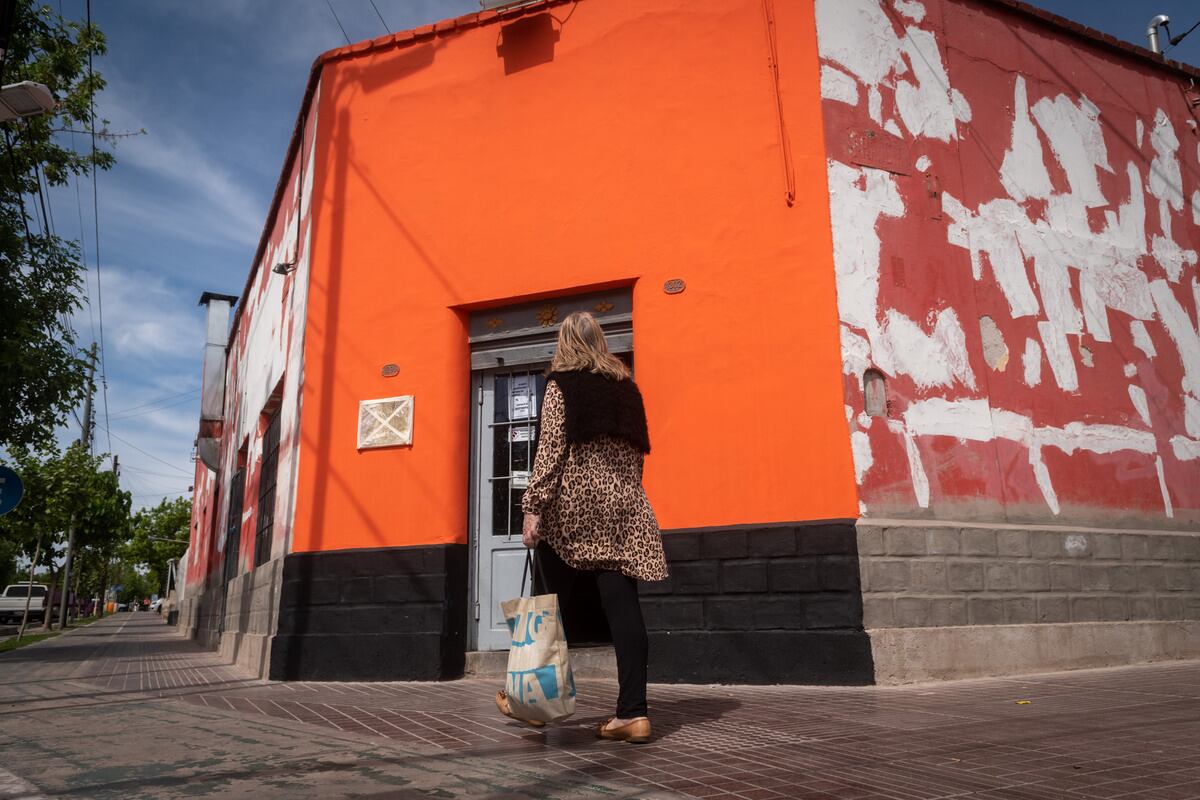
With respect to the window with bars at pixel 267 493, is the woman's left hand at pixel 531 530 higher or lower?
lower

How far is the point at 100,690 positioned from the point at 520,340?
390 centimetres

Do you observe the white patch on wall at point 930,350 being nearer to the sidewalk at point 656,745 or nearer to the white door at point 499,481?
the sidewalk at point 656,745

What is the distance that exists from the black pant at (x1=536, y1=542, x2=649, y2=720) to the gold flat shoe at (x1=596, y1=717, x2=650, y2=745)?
0.04 metres

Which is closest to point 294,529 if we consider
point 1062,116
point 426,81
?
point 426,81

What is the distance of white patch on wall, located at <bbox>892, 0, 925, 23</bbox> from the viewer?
7016mm

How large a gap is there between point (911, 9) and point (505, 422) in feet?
15.3

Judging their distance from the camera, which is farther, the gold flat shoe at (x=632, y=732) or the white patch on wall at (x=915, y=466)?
the white patch on wall at (x=915, y=466)

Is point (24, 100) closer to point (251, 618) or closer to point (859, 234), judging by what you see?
point (251, 618)

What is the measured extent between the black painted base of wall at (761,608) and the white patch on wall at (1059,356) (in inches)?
106

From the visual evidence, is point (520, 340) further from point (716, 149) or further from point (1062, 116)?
point (1062, 116)

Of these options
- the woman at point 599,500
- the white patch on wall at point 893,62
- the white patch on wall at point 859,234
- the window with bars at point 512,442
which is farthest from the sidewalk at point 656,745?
the white patch on wall at point 893,62

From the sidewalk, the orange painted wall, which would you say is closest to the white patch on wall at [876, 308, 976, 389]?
the orange painted wall

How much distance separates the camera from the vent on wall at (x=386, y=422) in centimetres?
686

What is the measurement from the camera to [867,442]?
590 centimetres
